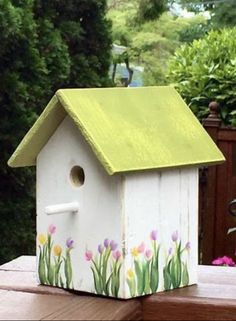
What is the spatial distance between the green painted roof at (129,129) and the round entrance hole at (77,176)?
3.0 inches

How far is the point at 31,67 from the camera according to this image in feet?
11.9

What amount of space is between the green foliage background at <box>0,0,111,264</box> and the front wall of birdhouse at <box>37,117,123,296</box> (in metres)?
2.23

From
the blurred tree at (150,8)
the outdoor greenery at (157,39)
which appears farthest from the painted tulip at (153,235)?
the outdoor greenery at (157,39)

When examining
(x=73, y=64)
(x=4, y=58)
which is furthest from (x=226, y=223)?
(x=4, y=58)

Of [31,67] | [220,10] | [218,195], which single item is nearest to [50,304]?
[31,67]

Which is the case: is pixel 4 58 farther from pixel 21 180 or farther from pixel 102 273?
pixel 102 273

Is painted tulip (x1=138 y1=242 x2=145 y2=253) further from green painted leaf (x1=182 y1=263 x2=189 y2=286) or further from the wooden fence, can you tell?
the wooden fence

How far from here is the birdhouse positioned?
1.01m

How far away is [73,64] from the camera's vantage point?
4.13 metres

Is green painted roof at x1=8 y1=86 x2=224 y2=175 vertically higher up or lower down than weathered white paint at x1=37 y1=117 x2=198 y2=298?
higher up

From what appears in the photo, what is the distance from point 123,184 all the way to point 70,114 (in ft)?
0.41

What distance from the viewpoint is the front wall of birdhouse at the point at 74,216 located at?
1021 mm

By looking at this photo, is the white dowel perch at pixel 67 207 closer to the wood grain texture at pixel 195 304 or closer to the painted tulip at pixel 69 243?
the painted tulip at pixel 69 243

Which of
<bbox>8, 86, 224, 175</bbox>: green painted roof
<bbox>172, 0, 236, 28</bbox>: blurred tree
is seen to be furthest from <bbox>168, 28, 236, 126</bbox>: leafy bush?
A: <bbox>172, 0, 236, 28</bbox>: blurred tree
